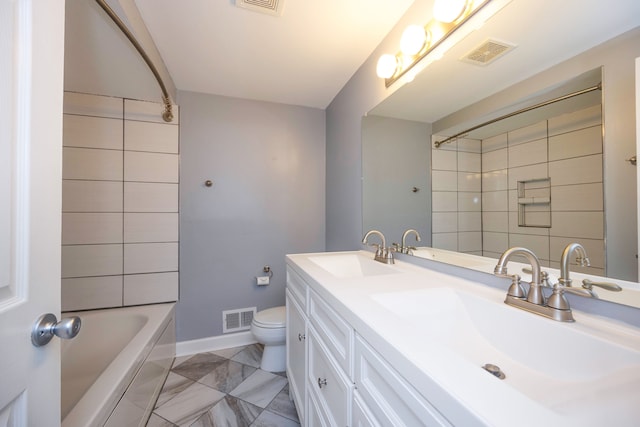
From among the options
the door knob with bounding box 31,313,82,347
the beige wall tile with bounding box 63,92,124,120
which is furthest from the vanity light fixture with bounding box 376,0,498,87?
the beige wall tile with bounding box 63,92,124,120

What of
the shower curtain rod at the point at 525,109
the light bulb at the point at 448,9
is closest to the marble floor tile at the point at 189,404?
the shower curtain rod at the point at 525,109

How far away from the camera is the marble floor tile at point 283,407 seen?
1.39 m

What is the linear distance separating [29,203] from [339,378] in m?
0.88

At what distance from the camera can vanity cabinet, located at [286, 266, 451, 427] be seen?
481 millimetres

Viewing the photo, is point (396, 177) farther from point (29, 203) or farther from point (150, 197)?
point (150, 197)

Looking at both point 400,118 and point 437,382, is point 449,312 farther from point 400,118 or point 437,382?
point 400,118

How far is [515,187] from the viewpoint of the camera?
847 mm

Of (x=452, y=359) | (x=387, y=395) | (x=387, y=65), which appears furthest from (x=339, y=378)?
(x=387, y=65)

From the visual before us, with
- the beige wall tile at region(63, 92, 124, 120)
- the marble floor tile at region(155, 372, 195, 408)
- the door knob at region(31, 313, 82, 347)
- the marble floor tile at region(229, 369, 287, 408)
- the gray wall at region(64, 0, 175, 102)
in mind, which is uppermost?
the gray wall at region(64, 0, 175, 102)

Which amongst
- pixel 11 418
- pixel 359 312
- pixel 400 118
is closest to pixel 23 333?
pixel 11 418

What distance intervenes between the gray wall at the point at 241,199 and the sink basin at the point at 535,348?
1.59 m

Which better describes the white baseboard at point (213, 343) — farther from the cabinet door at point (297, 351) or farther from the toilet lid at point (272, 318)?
the cabinet door at point (297, 351)

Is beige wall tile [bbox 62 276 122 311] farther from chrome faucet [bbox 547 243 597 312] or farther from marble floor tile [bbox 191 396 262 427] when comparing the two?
chrome faucet [bbox 547 243 597 312]

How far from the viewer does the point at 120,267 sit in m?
1.89
